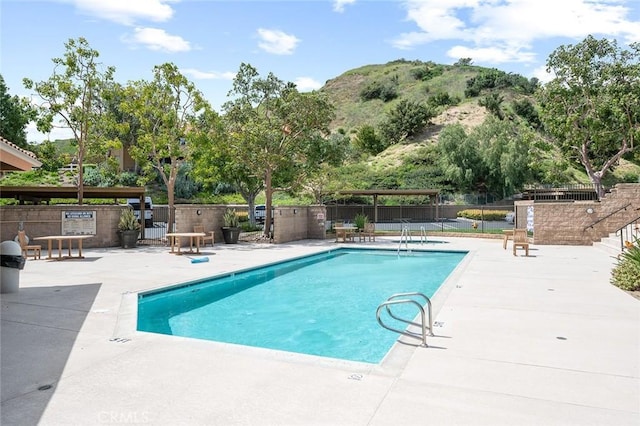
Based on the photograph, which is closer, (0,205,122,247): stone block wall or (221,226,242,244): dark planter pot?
(0,205,122,247): stone block wall

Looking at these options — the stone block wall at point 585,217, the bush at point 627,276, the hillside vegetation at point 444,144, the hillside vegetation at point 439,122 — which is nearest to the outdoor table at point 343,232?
the hillside vegetation at point 444,144

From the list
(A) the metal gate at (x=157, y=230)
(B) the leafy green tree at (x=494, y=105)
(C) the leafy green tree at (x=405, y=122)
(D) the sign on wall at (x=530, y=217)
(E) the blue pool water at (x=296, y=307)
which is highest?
(B) the leafy green tree at (x=494, y=105)

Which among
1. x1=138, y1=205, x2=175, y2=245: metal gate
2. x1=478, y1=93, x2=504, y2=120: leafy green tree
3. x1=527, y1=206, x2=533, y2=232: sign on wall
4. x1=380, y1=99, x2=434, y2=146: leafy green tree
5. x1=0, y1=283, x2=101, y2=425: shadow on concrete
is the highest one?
x1=478, y1=93, x2=504, y2=120: leafy green tree

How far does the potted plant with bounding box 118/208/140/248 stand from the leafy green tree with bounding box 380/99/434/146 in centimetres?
5221

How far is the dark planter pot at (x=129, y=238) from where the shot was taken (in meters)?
17.1

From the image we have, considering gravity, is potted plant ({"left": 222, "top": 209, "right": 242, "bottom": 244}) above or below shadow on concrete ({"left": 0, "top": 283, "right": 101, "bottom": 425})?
above

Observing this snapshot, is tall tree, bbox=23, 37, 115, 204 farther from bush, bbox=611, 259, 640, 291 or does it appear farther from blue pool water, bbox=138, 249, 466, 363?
bush, bbox=611, 259, 640, 291

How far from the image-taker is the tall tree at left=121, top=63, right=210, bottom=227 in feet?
61.5

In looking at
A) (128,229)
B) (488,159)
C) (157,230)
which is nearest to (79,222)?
(128,229)

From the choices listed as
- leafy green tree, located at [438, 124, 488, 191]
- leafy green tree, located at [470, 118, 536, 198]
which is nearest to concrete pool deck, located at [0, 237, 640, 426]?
leafy green tree, located at [470, 118, 536, 198]

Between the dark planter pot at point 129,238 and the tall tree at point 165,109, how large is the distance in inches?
81.1

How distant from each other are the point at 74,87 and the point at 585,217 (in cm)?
2224

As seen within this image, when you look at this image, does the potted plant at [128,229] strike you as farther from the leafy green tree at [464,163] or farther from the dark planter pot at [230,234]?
the leafy green tree at [464,163]

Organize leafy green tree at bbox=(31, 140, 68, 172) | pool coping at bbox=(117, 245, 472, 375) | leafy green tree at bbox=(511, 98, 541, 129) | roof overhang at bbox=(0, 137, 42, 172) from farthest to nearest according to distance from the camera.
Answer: leafy green tree at bbox=(511, 98, 541, 129)
leafy green tree at bbox=(31, 140, 68, 172)
roof overhang at bbox=(0, 137, 42, 172)
pool coping at bbox=(117, 245, 472, 375)
